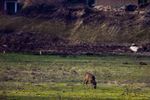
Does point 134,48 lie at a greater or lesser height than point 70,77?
lesser

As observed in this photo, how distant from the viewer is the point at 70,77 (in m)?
42.1

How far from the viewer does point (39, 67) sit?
4866cm

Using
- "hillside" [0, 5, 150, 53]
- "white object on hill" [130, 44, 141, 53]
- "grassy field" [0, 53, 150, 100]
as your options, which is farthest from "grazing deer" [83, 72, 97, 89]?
"white object on hill" [130, 44, 141, 53]

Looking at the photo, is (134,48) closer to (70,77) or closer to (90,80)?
(70,77)

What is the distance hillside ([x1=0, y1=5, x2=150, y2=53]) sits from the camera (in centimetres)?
7288

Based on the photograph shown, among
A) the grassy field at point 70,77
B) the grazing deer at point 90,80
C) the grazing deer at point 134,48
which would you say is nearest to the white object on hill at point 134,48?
the grazing deer at point 134,48

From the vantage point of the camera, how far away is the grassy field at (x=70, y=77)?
1300 inches

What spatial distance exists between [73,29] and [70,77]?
38.0 metres

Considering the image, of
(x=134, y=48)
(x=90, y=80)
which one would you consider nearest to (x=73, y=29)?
(x=134, y=48)

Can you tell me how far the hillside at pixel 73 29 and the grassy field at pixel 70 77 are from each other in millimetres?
11618

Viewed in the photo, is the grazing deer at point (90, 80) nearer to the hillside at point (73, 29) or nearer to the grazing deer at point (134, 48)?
the hillside at point (73, 29)

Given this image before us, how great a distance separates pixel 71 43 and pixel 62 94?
41.8 meters

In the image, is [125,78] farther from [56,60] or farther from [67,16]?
[67,16]

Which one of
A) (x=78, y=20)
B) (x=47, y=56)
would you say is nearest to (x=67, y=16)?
(x=78, y=20)
